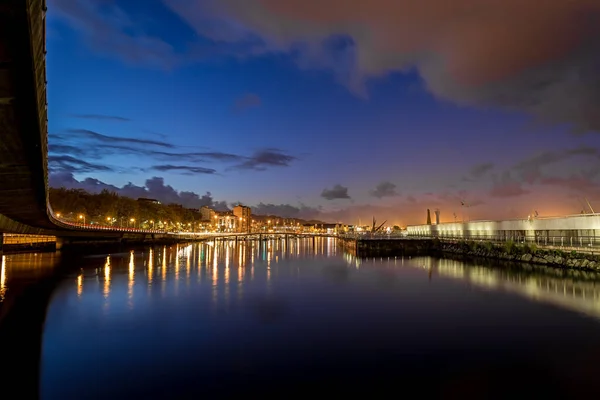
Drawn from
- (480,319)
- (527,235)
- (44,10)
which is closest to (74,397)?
(44,10)

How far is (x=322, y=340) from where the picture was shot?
20141mm

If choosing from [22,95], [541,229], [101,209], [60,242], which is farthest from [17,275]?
[101,209]

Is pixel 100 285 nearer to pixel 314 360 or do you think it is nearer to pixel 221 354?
pixel 221 354

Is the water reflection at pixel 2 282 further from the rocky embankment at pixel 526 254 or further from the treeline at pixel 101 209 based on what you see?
the treeline at pixel 101 209

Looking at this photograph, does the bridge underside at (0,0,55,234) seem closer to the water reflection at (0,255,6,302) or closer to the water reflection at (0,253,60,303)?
the water reflection at (0,255,6,302)

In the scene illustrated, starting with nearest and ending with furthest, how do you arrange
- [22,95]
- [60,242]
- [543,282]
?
[22,95], [543,282], [60,242]

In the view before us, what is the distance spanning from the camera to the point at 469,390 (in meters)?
14.0

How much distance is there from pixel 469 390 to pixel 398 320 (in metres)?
10.7

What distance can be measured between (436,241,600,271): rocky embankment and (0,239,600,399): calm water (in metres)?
6.68

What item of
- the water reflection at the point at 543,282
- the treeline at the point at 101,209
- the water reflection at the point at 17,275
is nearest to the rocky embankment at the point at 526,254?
the water reflection at the point at 543,282

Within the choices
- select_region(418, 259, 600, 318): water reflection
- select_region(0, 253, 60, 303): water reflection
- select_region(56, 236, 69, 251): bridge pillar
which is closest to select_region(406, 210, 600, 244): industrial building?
select_region(418, 259, 600, 318): water reflection

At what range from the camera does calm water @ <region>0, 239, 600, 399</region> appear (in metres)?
14.5

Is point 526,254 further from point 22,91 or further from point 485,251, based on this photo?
point 22,91

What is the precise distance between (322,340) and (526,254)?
151 ft
